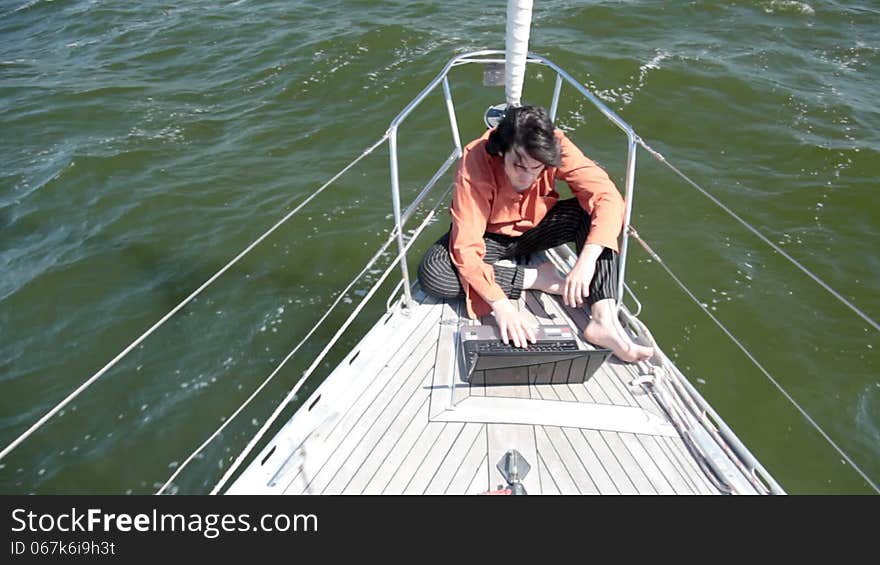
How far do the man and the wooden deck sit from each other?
31 cm

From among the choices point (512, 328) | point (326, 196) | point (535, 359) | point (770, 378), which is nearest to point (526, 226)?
point (512, 328)

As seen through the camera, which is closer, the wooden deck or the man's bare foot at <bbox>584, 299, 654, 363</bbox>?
the wooden deck

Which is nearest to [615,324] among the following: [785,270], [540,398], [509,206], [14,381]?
[540,398]

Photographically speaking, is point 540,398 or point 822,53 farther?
point 822,53

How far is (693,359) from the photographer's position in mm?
4750

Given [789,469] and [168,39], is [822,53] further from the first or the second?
[168,39]

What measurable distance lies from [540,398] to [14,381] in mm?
4625

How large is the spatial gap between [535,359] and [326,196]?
15.5ft

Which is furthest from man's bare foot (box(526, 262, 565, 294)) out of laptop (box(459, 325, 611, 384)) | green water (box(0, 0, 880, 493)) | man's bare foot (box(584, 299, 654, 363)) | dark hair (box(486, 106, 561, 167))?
green water (box(0, 0, 880, 493))

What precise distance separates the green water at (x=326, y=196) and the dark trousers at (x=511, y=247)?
2.05 m

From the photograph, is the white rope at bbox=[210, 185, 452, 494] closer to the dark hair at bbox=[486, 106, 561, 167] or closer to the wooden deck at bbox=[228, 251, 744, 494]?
the wooden deck at bbox=[228, 251, 744, 494]

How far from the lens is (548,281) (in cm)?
331

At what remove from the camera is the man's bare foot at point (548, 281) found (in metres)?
3.30

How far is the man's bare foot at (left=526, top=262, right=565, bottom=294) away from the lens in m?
3.30
